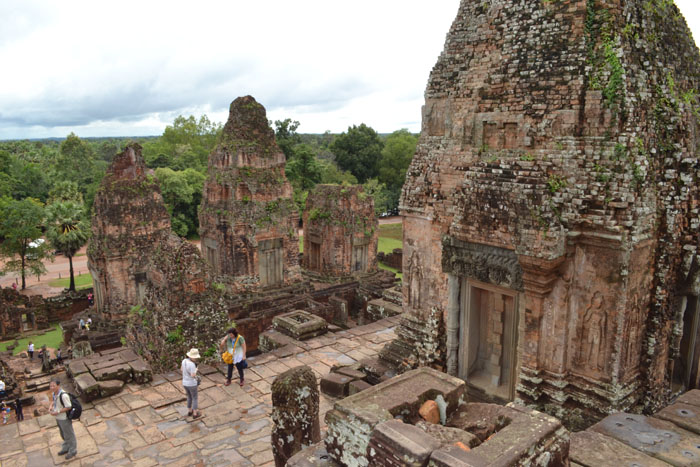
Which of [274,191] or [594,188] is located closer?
[594,188]

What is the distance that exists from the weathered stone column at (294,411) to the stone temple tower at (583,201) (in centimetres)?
282

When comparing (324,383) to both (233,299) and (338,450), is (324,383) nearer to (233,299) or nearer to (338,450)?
(338,450)

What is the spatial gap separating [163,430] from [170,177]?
103 feet

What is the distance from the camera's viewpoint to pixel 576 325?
21.5 feet

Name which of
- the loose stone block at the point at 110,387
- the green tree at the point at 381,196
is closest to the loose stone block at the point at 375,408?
the loose stone block at the point at 110,387

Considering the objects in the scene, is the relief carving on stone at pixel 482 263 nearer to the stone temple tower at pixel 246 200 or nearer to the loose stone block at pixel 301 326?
the loose stone block at pixel 301 326

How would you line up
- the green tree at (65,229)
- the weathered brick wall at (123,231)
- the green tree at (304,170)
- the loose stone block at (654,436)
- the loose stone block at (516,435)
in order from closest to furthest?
1. the loose stone block at (516,435)
2. the loose stone block at (654,436)
3. the weathered brick wall at (123,231)
4. the green tree at (65,229)
5. the green tree at (304,170)

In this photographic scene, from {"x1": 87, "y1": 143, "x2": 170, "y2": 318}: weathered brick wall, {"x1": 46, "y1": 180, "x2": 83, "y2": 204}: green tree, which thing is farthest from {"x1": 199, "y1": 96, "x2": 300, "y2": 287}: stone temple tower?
{"x1": 46, "y1": 180, "x2": 83, "y2": 204}: green tree

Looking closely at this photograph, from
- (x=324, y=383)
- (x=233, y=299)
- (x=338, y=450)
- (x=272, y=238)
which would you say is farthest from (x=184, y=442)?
(x=272, y=238)

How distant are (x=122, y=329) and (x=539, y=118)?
15.5m

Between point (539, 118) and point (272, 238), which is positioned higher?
point (539, 118)

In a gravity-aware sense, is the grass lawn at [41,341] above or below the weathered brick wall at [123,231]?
below

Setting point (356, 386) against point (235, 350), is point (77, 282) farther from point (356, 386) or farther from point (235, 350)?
point (356, 386)

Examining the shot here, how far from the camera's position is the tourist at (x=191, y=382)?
8320mm
